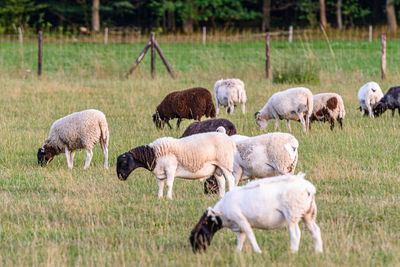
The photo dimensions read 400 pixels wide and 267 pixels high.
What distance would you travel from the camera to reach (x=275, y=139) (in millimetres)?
8344

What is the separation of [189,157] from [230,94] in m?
8.41

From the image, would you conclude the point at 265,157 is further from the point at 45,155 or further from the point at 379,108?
the point at 379,108

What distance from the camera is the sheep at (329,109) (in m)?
13.8

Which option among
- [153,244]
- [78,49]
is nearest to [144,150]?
[153,244]

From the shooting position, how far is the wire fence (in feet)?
80.5

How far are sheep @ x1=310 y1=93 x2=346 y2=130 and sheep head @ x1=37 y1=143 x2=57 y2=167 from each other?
19.0 feet

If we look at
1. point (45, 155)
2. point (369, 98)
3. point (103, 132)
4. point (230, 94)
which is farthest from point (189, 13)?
point (45, 155)

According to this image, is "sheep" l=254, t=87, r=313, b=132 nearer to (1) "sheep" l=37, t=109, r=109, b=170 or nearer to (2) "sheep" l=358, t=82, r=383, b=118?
(2) "sheep" l=358, t=82, r=383, b=118

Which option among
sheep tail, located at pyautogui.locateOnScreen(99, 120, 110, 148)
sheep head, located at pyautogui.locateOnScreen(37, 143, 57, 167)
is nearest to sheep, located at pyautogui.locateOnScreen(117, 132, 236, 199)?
sheep tail, located at pyautogui.locateOnScreen(99, 120, 110, 148)

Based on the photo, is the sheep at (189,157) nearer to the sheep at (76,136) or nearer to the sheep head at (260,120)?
the sheep at (76,136)

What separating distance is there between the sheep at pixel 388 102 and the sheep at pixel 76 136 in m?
7.52

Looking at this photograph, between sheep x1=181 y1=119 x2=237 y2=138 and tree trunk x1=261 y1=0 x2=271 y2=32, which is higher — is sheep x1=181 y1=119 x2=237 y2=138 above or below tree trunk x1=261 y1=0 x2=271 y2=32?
below

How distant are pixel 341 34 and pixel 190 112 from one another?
31451 millimetres

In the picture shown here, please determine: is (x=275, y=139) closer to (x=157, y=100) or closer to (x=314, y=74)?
(x=157, y=100)
